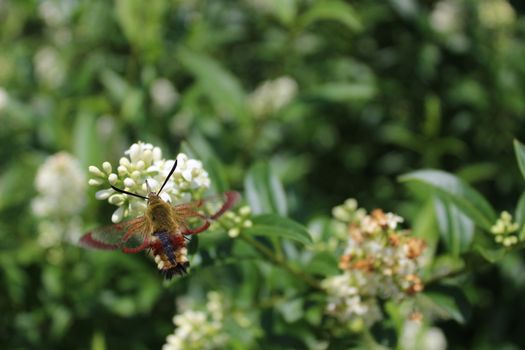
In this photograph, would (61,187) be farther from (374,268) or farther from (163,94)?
(374,268)

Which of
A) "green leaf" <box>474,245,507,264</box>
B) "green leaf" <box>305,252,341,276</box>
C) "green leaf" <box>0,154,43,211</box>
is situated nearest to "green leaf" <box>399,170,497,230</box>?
"green leaf" <box>474,245,507,264</box>

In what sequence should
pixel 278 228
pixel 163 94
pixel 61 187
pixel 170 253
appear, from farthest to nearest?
1. pixel 163 94
2. pixel 61 187
3. pixel 278 228
4. pixel 170 253

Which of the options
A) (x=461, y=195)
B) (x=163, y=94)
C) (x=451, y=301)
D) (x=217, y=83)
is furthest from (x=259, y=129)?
(x=451, y=301)

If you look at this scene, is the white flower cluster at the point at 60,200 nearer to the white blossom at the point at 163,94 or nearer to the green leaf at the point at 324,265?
the white blossom at the point at 163,94

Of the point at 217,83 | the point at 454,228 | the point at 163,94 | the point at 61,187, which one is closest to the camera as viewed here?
the point at 454,228

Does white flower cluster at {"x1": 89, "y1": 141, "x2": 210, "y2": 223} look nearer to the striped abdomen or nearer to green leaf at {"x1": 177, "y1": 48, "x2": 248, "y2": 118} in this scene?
the striped abdomen

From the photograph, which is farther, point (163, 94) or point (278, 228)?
point (163, 94)

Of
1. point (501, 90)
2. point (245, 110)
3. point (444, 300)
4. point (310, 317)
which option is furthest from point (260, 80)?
point (444, 300)
